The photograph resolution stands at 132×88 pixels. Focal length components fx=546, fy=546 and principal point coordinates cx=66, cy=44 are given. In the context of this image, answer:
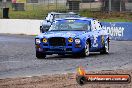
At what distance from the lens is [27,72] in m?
Result: 12.7

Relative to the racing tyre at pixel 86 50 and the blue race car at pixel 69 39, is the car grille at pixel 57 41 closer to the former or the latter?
the blue race car at pixel 69 39

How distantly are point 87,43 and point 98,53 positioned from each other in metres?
2.56

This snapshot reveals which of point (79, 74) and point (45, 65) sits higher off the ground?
point (79, 74)

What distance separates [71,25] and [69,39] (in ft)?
4.83

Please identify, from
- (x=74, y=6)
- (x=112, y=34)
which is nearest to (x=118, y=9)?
(x=74, y=6)

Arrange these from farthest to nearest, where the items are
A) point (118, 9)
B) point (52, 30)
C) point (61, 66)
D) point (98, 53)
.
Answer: point (118, 9), point (98, 53), point (52, 30), point (61, 66)

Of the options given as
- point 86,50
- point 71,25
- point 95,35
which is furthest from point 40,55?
point 95,35

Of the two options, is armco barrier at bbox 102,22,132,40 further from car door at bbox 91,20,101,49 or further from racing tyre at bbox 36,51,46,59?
racing tyre at bbox 36,51,46,59

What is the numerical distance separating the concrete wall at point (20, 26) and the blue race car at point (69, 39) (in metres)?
18.4

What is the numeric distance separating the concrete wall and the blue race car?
18.4 m

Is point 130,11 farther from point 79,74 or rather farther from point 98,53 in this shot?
point 79,74

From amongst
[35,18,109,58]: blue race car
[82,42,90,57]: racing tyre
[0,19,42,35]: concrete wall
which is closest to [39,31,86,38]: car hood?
[35,18,109,58]: blue race car

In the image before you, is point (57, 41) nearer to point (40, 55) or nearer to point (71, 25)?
point (40, 55)

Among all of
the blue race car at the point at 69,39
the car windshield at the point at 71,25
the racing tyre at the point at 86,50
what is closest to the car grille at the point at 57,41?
the blue race car at the point at 69,39
